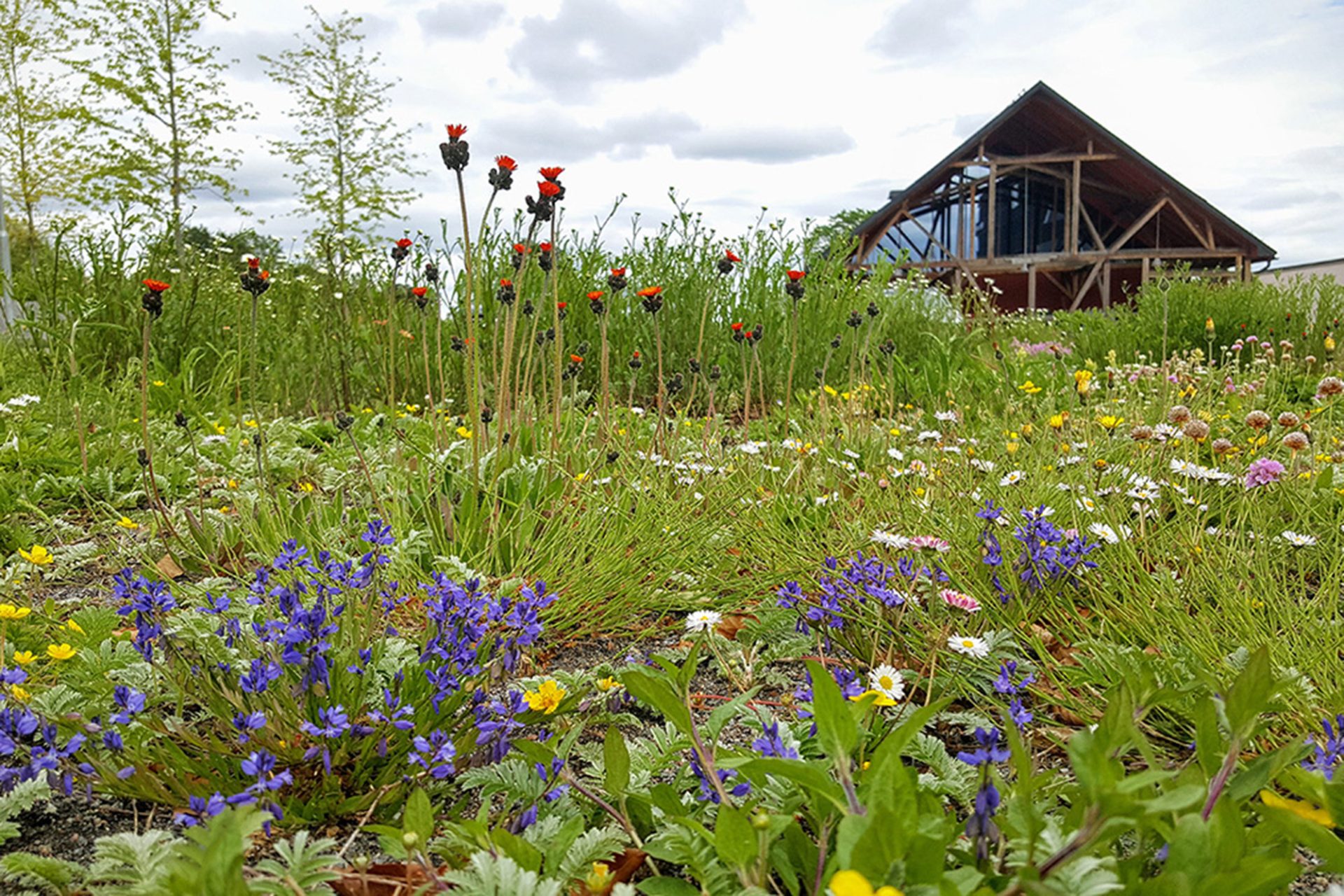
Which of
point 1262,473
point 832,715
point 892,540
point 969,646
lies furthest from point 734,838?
point 1262,473

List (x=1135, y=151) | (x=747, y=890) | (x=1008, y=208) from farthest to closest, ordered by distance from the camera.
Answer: (x=1008, y=208) → (x=1135, y=151) → (x=747, y=890)

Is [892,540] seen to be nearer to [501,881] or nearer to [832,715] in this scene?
[832,715]

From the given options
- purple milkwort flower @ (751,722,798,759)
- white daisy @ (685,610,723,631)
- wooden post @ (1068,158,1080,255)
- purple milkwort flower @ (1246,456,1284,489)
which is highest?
wooden post @ (1068,158,1080,255)

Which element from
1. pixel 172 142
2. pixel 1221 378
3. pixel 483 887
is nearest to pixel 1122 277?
pixel 1221 378

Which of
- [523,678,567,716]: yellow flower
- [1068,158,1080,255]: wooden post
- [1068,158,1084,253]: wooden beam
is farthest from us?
[1068,158,1080,255]: wooden post

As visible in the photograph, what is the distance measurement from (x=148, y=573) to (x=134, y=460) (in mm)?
1513

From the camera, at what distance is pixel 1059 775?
1.49 m

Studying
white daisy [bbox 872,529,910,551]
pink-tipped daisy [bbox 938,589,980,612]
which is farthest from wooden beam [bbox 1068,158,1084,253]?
pink-tipped daisy [bbox 938,589,980,612]

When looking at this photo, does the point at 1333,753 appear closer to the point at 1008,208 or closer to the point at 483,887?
the point at 483,887

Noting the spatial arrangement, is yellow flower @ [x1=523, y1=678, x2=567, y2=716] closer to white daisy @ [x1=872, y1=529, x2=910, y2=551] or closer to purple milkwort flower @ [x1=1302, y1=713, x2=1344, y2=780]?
white daisy @ [x1=872, y1=529, x2=910, y2=551]

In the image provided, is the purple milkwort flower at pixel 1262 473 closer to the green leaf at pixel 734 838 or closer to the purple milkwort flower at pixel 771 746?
the purple milkwort flower at pixel 771 746

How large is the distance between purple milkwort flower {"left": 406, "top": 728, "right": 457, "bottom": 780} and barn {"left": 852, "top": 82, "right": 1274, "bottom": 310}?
18.5 meters

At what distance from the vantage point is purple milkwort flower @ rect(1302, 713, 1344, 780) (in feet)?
3.94

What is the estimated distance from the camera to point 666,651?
1.97 meters
